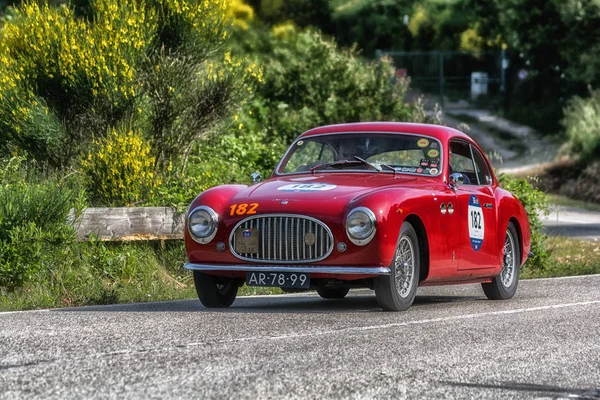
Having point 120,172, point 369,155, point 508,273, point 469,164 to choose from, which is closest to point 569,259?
point 508,273

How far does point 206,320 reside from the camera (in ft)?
30.4

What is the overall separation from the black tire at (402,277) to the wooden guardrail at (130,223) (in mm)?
3836

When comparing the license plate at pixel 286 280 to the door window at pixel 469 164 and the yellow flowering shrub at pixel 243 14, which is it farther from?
the yellow flowering shrub at pixel 243 14

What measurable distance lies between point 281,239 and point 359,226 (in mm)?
641

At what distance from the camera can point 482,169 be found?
1275 centimetres

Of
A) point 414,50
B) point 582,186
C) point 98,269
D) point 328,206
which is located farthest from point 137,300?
point 414,50

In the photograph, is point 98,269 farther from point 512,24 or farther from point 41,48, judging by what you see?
point 512,24

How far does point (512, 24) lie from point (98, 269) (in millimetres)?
36876

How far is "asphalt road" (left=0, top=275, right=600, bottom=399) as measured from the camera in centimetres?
641

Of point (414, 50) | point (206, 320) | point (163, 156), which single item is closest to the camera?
point (206, 320)

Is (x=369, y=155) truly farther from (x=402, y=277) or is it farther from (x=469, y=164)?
(x=402, y=277)

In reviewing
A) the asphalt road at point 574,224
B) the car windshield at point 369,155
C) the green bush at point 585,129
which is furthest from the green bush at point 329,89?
the car windshield at point 369,155

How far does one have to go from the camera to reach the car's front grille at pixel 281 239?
10000 mm

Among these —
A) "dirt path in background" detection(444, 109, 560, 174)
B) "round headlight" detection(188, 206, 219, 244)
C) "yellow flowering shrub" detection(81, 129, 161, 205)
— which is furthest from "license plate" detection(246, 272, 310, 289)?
"dirt path in background" detection(444, 109, 560, 174)
